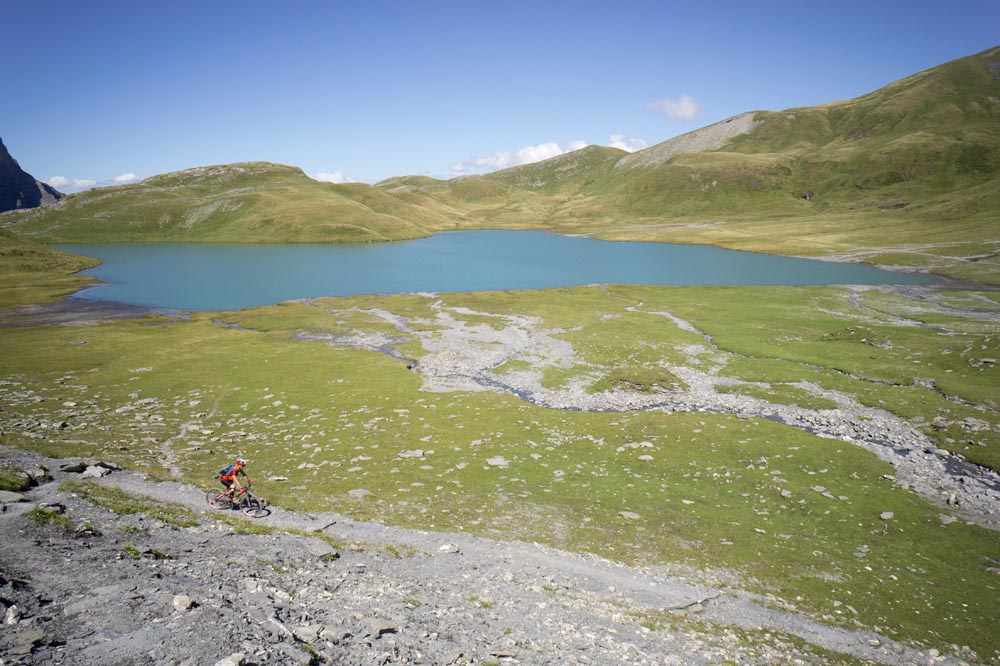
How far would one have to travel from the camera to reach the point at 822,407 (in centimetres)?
4481

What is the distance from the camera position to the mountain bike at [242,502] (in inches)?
1037

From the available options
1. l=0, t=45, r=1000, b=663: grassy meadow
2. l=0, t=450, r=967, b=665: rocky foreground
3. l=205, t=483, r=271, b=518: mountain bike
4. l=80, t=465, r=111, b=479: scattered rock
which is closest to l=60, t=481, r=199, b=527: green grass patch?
l=0, t=450, r=967, b=665: rocky foreground

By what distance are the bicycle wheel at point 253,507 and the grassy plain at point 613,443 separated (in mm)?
1739

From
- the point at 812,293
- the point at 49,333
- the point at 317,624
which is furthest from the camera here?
the point at 812,293

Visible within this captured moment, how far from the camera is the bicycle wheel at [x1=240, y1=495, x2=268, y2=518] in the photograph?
1027 inches

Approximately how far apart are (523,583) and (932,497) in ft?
87.6

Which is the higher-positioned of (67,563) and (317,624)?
(67,563)

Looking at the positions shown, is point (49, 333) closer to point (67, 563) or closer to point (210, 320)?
point (210, 320)

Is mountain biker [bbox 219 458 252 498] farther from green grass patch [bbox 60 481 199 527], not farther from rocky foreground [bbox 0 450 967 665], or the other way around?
green grass patch [bbox 60 481 199 527]

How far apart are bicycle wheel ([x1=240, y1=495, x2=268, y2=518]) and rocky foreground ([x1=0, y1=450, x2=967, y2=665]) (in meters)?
0.80

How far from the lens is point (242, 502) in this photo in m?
26.6

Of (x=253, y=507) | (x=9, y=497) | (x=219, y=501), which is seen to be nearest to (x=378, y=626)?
(x=253, y=507)

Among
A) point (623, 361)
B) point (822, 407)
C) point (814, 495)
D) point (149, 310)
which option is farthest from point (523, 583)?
point (149, 310)

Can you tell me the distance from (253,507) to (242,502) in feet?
2.35
